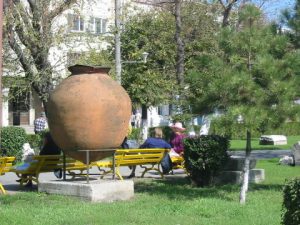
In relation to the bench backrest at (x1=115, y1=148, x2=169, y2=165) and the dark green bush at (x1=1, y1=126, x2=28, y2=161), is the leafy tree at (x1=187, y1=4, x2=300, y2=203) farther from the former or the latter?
the dark green bush at (x1=1, y1=126, x2=28, y2=161)

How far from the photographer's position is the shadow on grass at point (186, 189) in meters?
11.9

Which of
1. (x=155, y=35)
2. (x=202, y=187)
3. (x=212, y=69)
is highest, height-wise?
(x=155, y=35)

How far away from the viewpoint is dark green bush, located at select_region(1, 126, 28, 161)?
790 inches

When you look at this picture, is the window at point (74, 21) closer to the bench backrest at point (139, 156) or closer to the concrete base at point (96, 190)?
the bench backrest at point (139, 156)

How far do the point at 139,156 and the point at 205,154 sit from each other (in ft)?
5.86

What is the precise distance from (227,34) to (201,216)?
3326 millimetres

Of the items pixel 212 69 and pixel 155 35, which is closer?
pixel 212 69

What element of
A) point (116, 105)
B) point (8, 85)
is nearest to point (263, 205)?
point (116, 105)

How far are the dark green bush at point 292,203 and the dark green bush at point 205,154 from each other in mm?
6315

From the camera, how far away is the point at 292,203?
255 inches

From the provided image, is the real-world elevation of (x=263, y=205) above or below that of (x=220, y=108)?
below

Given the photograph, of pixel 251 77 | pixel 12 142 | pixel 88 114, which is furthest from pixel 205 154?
pixel 12 142

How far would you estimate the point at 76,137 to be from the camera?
38.5 ft

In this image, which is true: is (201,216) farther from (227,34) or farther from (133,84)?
(133,84)
